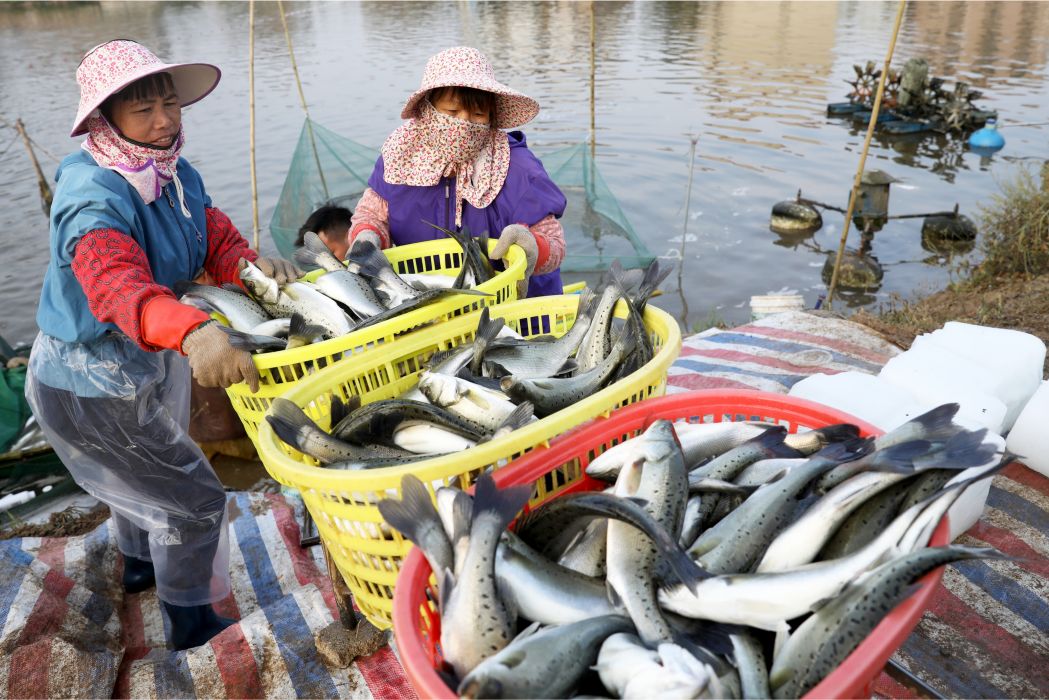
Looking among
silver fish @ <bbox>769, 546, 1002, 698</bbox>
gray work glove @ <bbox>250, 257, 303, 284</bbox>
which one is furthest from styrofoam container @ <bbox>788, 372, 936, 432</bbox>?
gray work glove @ <bbox>250, 257, 303, 284</bbox>

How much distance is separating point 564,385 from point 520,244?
4.02 feet

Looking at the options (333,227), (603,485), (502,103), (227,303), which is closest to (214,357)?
(227,303)

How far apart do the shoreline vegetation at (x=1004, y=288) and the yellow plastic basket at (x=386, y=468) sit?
3696mm

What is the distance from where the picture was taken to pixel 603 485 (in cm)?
219

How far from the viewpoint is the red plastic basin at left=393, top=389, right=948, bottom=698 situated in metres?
1.33

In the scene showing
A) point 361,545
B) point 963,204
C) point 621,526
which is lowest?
point 963,204

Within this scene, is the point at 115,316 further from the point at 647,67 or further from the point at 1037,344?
the point at 647,67

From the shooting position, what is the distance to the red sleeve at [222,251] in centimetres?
328

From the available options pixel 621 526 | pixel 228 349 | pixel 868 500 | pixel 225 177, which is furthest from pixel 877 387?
pixel 225 177

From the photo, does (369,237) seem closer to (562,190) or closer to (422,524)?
(422,524)

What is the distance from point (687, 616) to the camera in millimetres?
1673

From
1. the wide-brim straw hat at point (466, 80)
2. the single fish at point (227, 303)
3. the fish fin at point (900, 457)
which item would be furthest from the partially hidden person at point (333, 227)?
the fish fin at point (900, 457)

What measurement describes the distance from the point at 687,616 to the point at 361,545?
95 centimetres

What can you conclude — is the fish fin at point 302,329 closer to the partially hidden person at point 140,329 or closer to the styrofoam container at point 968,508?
the partially hidden person at point 140,329
